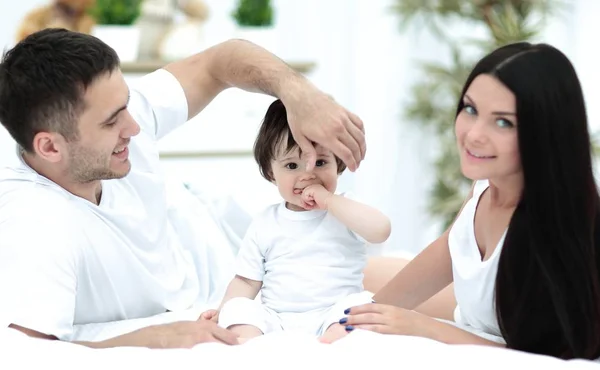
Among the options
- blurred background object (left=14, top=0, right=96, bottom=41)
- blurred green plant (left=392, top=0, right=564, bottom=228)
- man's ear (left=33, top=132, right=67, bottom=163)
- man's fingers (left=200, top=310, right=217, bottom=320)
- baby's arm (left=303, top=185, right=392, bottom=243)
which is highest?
blurred background object (left=14, top=0, right=96, bottom=41)

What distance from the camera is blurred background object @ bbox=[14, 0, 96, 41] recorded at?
150 inches

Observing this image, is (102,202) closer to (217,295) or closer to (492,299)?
(217,295)

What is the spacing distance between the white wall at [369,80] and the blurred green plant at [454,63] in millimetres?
180

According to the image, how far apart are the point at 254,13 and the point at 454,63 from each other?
1.00 meters

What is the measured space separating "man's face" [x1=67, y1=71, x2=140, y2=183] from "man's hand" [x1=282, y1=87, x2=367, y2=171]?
341mm

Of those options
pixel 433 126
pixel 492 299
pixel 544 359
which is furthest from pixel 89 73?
pixel 433 126

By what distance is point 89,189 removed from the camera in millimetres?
1789

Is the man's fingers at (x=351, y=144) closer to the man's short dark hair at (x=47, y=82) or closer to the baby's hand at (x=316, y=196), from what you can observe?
the baby's hand at (x=316, y=196)

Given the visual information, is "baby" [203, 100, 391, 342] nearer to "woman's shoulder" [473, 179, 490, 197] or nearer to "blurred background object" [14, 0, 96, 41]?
"woman's shoulder" [473, 179, 490, 197]

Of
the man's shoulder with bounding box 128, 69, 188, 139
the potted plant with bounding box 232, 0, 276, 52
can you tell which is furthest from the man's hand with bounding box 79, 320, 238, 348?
the potted plant with bounding box 232, 0, 276, 52

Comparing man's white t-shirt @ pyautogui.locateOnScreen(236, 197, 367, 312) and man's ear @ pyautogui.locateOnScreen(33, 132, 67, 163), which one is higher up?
man's ear @ pyautogui.locateOnScreen(33, 132, 67, 163)

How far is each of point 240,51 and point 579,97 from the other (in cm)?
96

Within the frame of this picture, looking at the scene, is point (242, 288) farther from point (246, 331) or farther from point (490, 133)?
point (490, 133)

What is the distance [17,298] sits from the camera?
148 cm
